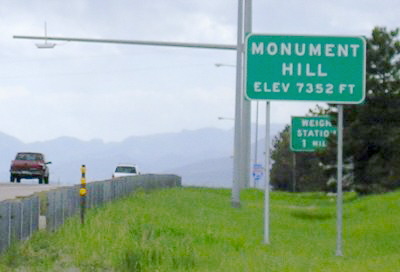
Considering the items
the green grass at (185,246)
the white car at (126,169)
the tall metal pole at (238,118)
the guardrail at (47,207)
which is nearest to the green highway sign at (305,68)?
the green grass at (185,246)

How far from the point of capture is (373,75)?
5744cm

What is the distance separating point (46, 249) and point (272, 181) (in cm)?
10008

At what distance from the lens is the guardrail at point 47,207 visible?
1556 centimetres

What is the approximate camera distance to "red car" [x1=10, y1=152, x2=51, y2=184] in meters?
53.2

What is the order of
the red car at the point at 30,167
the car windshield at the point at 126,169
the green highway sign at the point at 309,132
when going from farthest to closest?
the car windshield at the point at 126,169
the red car at the point at 30,167
the green highway sign at the point at 309,132

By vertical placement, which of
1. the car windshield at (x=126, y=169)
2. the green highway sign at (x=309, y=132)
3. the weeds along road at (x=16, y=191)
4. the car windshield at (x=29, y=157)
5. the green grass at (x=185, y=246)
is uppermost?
the green highway sign at (x=309, y=132)

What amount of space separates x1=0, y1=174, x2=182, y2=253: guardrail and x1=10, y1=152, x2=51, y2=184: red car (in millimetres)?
22263

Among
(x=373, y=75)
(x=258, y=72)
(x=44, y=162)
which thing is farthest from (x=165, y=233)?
(x=373, y=75)

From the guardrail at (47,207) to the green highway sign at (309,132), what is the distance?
16660 mm

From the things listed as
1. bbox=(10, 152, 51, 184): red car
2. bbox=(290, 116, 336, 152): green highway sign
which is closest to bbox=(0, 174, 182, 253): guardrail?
bbox=(290, 116, 336, 152): green highway sign

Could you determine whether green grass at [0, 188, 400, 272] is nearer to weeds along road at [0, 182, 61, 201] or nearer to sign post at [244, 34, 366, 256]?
sign post at [244, 34, 366, 256]

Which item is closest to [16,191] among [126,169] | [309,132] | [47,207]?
[309,132]

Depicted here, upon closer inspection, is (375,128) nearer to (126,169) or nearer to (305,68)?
(126,169)

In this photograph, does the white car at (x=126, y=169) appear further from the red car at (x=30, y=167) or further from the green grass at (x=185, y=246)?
the green grass at (x=185, y=246)
